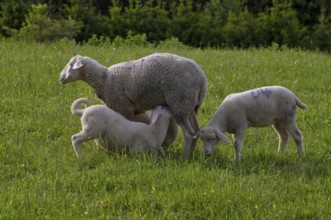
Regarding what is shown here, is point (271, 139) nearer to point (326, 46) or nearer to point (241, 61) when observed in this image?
point (241, 61)

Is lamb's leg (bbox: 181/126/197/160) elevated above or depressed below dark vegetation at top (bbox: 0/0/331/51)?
above

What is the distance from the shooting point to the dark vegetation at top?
22609 millimetres

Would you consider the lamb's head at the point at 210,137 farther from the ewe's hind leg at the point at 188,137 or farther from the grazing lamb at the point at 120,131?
the grazing lamb at the point at 120,131

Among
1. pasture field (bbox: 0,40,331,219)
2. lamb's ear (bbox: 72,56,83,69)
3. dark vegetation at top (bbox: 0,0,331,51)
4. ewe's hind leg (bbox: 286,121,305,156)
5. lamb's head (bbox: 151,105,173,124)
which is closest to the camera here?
pasture field (bbox: 0,40,331,219)

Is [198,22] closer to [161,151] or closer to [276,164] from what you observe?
[161,151]

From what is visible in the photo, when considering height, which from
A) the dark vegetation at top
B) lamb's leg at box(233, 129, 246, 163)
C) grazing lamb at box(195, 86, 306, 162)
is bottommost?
the dark vegetation at top

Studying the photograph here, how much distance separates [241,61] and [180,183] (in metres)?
7.05

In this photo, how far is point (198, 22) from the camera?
23.8m

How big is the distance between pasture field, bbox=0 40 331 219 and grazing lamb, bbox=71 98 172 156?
0.54 ft

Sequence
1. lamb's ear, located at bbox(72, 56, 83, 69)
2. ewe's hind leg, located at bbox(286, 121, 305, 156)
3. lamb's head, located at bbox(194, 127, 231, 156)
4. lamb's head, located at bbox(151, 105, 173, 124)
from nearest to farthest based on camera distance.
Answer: lamb's head, located at bbox(194, 127, 231, 156) → lamb's head, located at bbox(151, 105, 173, 124) → ewe's hind leg, located at bbox(286, 121, 305, 156) → lamb's ear, located at bbox(72, 56, 83, 69)

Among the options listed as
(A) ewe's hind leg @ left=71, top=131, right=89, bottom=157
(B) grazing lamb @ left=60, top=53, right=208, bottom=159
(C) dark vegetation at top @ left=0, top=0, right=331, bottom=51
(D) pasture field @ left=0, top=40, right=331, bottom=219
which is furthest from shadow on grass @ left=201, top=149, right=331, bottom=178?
(C) dark vegetation at top @ left=0, top=0, right=331, bottom=51

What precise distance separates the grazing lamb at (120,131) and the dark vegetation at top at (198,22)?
14.3 metres

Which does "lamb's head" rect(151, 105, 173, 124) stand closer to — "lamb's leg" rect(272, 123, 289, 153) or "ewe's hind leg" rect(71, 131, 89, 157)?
"ewe's hind leg" rect(71, 131, 89, 157)

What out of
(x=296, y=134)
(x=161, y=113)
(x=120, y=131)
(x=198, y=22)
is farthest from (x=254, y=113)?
(x=198, y=22)
